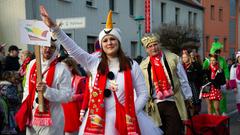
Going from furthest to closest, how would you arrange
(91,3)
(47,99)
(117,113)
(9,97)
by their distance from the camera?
(91,3) < (9,97) < (47,99) < (117,113)

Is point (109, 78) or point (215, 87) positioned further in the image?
point (215, 87)

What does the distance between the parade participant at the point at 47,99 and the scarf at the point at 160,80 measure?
5.51 ft

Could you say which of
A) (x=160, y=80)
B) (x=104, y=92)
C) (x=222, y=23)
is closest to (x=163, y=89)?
(x=160, y=80)

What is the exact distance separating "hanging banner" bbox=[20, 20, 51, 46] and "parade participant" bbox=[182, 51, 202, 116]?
582 centimetres

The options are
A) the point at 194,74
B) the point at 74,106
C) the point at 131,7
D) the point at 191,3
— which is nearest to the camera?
the point at 74,106

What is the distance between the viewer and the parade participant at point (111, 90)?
445 cm

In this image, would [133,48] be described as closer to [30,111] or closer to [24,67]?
[24,67]

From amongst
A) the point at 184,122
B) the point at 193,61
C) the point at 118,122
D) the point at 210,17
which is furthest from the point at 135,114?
the point at 210,17

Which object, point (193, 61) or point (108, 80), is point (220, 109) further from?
point (108, 80)

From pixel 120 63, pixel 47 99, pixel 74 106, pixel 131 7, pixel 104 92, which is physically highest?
pixel 131 7

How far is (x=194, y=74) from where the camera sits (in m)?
10.6

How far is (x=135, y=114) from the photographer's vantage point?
4523 millimetres

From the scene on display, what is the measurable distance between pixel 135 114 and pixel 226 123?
3181mm

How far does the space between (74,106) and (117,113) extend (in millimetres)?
2554
